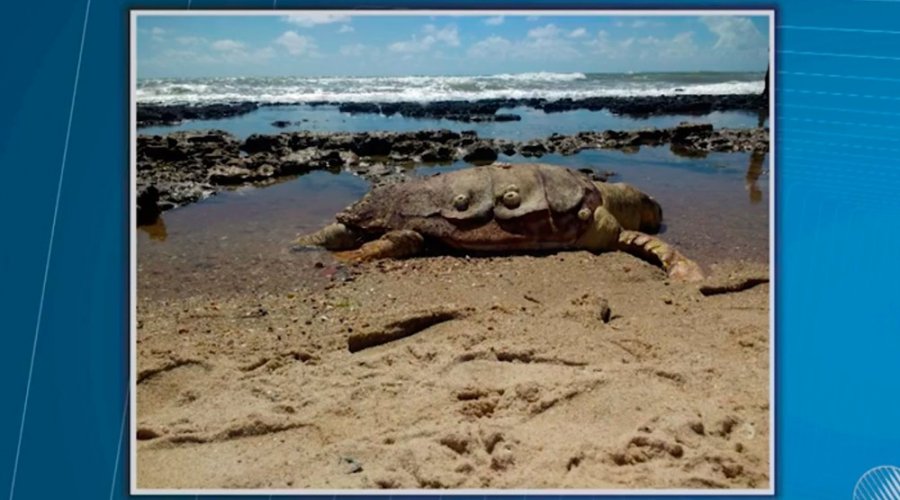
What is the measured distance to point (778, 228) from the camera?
102 inches

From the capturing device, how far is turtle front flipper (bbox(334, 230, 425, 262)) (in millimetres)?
3049

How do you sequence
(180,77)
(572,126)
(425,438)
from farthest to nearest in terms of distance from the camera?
(572,126), (180,77), (425,438)

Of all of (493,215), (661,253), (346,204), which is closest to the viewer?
(661,253)

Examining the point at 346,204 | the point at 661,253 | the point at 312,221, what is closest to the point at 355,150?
the point at 346,204

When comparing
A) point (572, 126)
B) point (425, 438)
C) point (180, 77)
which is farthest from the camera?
point (572, 126)

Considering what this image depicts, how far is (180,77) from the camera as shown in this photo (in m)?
2.67

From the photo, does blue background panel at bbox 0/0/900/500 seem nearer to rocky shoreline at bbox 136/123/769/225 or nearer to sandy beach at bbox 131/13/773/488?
sandy beach at bbox 131/13/773/488

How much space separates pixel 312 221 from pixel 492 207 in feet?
A: 2.47

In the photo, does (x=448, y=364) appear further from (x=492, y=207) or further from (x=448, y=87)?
(x=448, y=87)

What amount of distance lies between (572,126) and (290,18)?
1.07 metres

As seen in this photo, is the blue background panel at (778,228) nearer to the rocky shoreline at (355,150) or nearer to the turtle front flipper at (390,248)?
the rocky shoreline at (355,150)

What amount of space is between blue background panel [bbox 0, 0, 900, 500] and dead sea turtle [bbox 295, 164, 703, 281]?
640 millimetres
